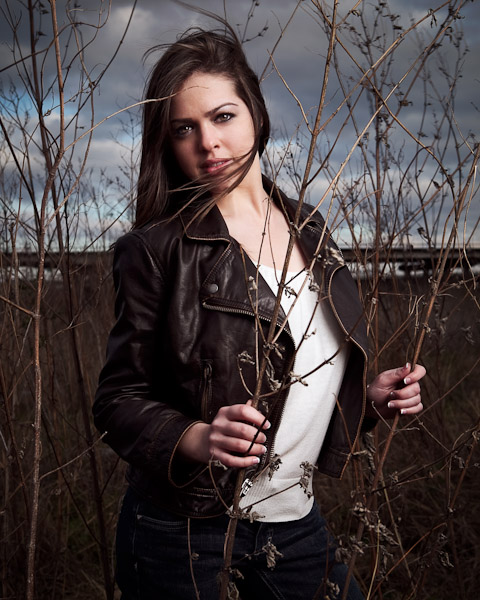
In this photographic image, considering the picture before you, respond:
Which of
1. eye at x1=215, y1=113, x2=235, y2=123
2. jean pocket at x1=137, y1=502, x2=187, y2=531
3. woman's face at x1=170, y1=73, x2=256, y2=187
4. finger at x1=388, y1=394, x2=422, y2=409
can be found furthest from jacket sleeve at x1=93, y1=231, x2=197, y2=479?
finger at x1=388, y1=394, x2=422, y2=409

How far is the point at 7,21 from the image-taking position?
2184 millimetres

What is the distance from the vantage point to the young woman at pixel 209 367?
5.40ft

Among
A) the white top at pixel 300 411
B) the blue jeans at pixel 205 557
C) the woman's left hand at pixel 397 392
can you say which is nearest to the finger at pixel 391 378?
the woman's left hand at pixel 397 392

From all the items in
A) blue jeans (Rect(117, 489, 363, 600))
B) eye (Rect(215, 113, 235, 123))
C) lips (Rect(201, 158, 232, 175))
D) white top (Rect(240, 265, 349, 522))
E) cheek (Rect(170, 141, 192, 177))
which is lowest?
blue jeans (Rect(117, 489, 363, 600))

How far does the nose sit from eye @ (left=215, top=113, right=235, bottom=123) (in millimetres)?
42

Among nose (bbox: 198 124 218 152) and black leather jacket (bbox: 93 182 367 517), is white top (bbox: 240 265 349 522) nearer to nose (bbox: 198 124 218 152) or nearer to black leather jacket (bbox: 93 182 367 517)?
black leather jacket (bbox: 93 182 367 517)

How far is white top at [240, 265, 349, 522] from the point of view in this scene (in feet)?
5.72

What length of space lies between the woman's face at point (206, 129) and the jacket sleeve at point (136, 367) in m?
0.28

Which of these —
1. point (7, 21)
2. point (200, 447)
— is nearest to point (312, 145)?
point (200, 447)

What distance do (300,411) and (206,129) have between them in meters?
0.81

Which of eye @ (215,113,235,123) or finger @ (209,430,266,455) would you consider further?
eye @ (215,113,235,123)

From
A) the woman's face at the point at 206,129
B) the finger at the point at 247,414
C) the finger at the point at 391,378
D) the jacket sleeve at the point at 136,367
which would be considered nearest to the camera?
the finger at the point at 247,414

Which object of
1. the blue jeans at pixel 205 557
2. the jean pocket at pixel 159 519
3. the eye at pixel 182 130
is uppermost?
the eye at pixel 182 130

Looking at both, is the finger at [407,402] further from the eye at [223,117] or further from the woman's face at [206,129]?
the eye at [223,117]
